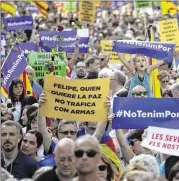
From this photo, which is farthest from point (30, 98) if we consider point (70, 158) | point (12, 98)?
point (70, 158)

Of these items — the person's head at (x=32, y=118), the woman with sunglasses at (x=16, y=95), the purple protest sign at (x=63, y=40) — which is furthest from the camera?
the purple protest sign at (x=63, y=40)

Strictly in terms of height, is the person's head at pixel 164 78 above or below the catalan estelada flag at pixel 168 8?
below

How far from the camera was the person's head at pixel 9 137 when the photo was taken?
9135 mm

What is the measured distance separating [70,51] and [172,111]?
7.86 m

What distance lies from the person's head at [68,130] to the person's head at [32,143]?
0.25m

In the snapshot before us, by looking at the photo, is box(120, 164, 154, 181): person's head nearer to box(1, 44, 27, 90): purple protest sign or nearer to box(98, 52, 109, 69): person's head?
box(1, 44, 27, 90): purple protest sign

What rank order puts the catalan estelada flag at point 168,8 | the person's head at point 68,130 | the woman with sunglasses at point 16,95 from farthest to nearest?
the catalan estelada flag at point 168,8
the woman with sunglasses at point 16,95
the person's head at point 68,130

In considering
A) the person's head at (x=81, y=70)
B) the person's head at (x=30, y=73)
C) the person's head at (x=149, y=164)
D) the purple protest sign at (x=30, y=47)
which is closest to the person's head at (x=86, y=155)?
the person's head at (x=149, y=164)

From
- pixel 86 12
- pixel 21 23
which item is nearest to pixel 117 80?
pixel 21 23

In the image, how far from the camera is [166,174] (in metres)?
8.79

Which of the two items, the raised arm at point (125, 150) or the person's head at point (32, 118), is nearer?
the raised arm at point (125, 150)

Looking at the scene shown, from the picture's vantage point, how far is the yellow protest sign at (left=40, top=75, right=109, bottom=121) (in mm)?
9336

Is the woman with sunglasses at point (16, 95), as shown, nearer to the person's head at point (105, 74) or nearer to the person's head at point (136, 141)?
the person's head at point (105, 74)

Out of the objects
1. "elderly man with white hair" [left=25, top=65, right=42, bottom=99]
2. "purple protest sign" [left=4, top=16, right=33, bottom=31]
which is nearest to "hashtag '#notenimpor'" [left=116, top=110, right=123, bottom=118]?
"elderly man with white hair" [left=25, top=65, right=42, bottom=99]
